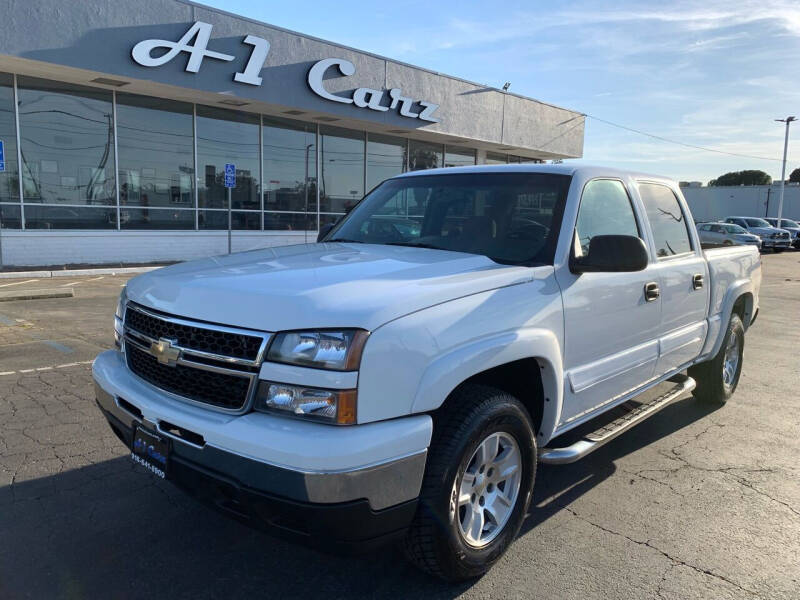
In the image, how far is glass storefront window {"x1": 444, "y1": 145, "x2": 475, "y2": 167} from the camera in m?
24.6

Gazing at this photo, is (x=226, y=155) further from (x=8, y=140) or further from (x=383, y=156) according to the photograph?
(x=383, y=156)

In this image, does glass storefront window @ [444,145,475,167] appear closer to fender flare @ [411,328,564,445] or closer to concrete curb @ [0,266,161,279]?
concrete curb @ [0,266,161,279]

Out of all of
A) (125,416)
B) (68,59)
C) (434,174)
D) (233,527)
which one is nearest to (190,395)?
(125,416)

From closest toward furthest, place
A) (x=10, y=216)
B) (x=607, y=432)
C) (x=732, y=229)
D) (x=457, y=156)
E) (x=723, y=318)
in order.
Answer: (x=607, y=432) < (x=723, y=318) < (x=10, y=216) < (x=457, y=156) < (x=732, y=229)

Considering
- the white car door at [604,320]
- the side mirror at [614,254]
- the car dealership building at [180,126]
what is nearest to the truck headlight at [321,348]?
the white car door at [604,320]

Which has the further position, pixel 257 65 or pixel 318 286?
pixel 257 65

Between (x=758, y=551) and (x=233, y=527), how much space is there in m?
2.70

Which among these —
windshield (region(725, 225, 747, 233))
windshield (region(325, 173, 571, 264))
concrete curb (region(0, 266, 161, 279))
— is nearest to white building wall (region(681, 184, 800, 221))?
windshield (region(725, 225, 747, 233))

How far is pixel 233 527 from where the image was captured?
3.19m

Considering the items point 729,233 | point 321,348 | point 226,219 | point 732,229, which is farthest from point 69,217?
point 732,229

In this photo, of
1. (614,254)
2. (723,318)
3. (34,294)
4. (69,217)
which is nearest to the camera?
(614,254)

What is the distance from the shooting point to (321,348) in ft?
7.30

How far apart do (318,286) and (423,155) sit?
862 inches

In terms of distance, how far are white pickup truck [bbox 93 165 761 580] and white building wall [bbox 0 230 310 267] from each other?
13.8 metres
